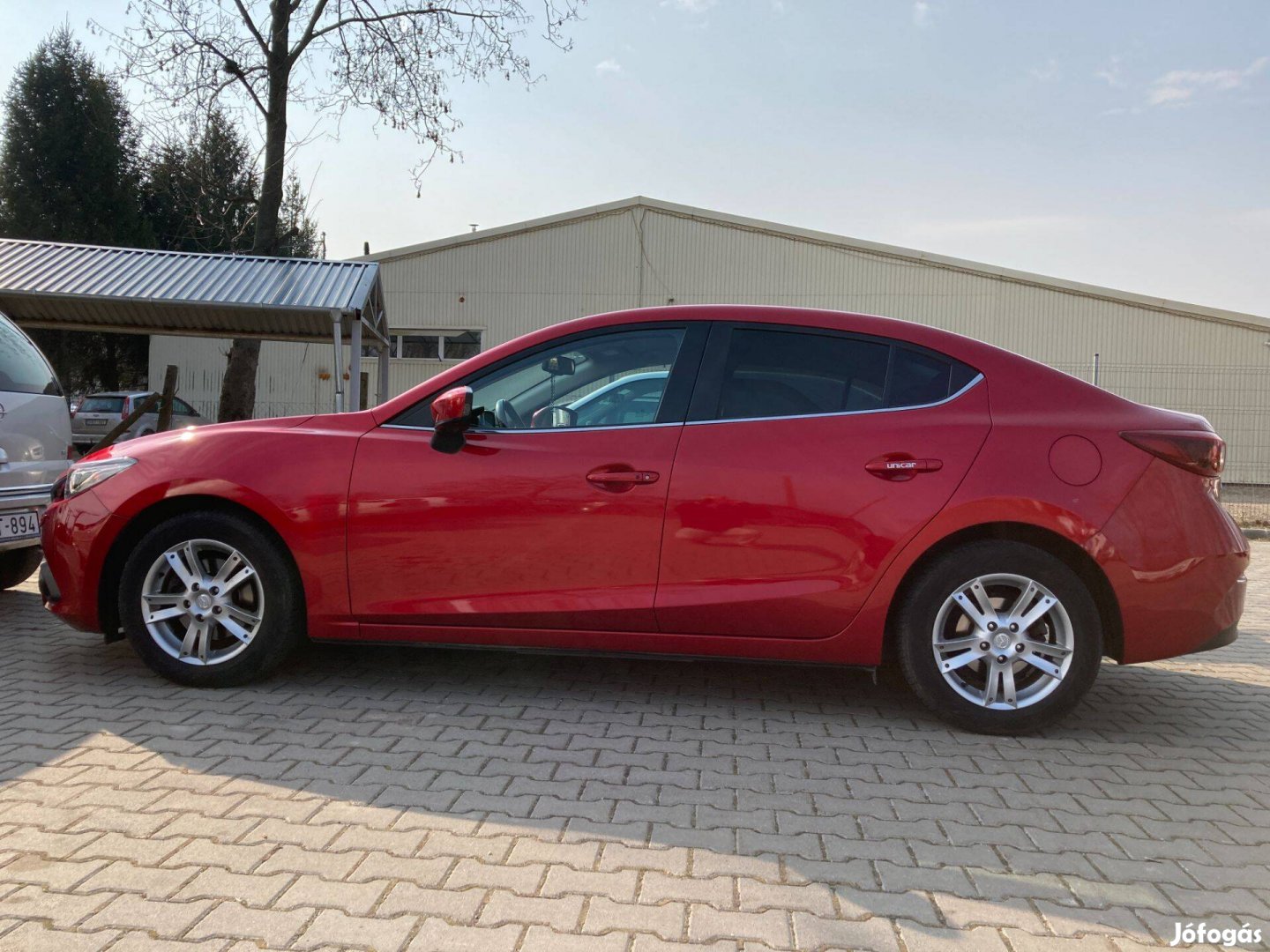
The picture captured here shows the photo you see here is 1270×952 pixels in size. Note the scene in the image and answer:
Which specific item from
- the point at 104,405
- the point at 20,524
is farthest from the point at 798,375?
the point at 104,405

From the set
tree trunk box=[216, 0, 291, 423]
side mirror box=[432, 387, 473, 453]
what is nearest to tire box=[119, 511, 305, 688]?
side mirror box=[432, 387, 473, 453]

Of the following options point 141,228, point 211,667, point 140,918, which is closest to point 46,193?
point 141,228

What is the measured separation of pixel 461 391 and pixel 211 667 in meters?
1.58

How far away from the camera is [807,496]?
3.75 metres

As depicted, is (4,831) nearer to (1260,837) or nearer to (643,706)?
(643,706)

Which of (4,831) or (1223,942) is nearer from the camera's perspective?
(1223,942)

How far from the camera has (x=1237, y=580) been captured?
379 centimetres

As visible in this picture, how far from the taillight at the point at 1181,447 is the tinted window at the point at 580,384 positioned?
6.00 feet

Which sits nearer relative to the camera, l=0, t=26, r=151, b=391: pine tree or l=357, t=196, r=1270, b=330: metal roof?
l=357, t=196, r=1270, b=330: metal roof

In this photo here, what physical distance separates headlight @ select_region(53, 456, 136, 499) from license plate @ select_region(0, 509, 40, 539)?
44.0 inches

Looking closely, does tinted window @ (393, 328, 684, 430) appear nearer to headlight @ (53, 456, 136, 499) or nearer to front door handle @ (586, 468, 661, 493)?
front door handle @ (586, 468, 661, 493)

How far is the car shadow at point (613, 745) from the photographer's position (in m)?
2.88

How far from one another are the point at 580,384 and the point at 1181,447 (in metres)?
2.33

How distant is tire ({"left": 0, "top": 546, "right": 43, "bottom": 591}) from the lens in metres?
6.30
